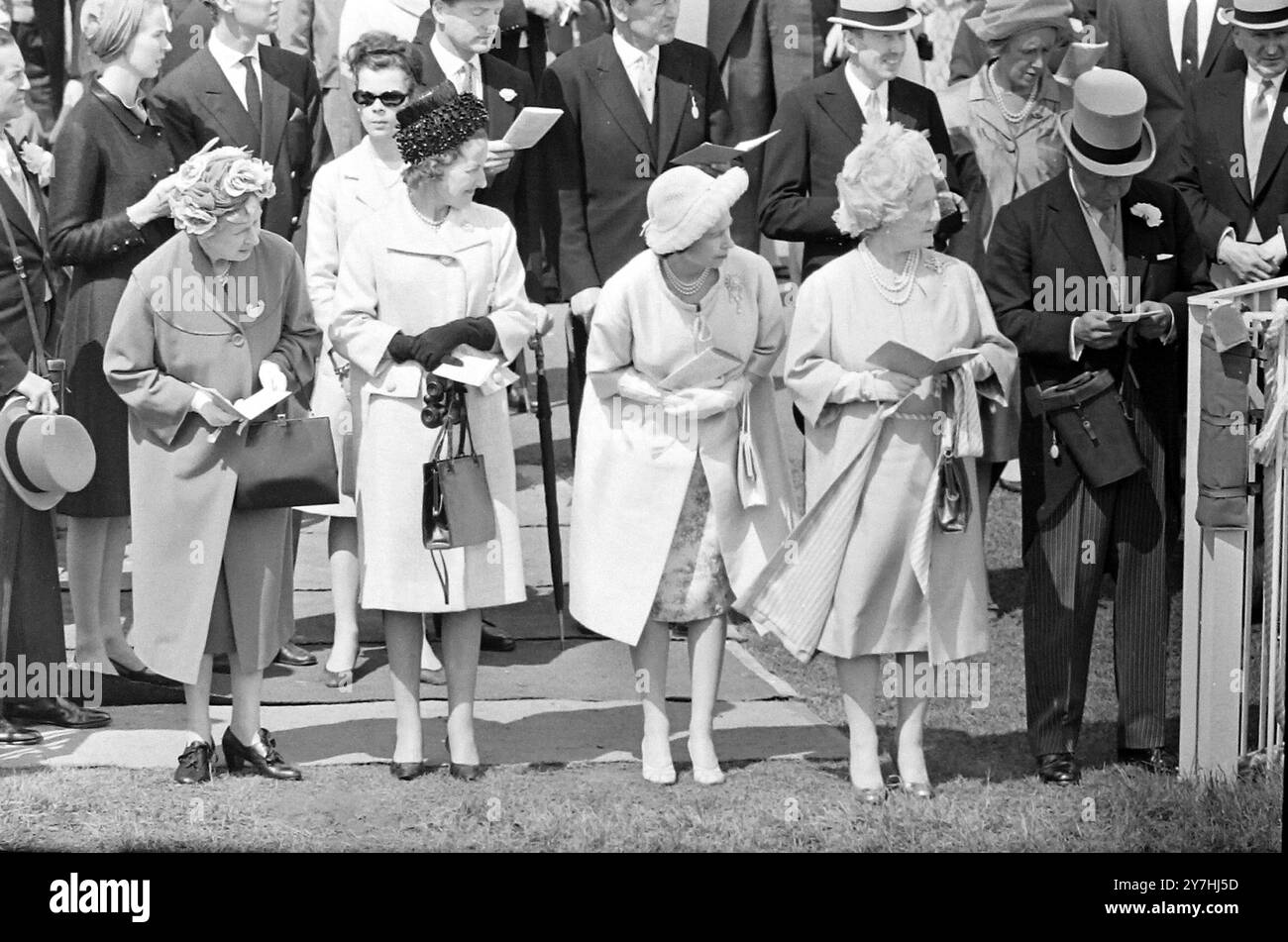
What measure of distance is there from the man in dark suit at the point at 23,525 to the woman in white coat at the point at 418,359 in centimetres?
121

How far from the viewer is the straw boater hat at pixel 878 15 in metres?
8.46

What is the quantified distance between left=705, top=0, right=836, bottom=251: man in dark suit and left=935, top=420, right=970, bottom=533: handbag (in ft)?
7.80

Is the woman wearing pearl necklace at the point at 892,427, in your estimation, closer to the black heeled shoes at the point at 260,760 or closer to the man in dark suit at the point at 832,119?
the man in dark suit at the point at 832,119

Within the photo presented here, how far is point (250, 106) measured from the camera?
8.91m

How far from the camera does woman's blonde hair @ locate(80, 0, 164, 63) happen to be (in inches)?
327

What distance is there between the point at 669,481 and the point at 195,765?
1753mm

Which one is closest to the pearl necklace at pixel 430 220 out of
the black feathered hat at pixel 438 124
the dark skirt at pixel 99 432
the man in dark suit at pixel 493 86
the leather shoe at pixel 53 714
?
the black feathered hat at pixel 438 124

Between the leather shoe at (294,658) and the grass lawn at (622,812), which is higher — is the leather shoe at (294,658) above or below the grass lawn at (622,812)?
above

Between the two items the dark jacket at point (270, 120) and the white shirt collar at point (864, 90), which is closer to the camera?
the white shirt collar at point (864, 90)

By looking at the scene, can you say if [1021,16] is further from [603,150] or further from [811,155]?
[603,150]

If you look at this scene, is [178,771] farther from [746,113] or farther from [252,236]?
[746,113]

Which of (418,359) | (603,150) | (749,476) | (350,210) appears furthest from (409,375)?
(603,150)
